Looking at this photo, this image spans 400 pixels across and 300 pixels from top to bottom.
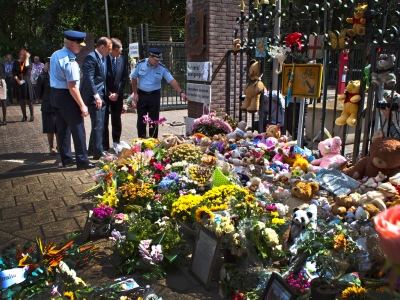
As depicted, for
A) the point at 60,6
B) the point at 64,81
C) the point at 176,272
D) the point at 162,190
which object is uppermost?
the point at 60,6

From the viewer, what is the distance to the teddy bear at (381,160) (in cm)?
330

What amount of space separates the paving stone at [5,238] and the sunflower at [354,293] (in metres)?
2.83

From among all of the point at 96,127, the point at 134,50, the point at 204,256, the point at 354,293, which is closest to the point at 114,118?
the point at 96,127

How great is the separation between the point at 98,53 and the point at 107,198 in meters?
3.18

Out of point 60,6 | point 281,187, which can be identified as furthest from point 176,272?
point 60,6

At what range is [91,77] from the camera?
5.86 meters

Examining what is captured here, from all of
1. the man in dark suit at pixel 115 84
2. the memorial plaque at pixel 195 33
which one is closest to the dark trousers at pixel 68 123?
the man in dark suit at pixel 115 84

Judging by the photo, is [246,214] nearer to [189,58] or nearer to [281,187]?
[281,187]

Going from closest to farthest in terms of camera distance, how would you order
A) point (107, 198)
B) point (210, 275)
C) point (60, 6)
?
point (210, 275)
point (107, 198)
point (60, 6)

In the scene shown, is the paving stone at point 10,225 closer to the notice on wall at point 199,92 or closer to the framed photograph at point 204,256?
the framed photograph at point 204,256

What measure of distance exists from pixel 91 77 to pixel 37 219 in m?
2.70

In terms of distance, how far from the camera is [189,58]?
24.7ft

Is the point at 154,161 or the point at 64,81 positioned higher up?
the point at 64,81

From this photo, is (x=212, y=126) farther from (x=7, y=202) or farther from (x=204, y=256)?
(x=204, y=256)
